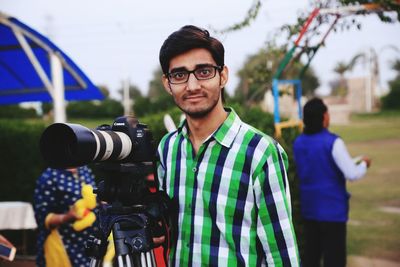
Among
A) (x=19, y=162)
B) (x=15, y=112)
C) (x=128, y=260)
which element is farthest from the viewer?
(x=15, y=112)

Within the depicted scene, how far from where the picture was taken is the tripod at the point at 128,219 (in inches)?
55.1

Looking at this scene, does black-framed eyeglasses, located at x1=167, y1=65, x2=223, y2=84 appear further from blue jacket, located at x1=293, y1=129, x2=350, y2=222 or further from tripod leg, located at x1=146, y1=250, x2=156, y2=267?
blue jacket, located at x1=293, y1=129, x2=350, y2=222

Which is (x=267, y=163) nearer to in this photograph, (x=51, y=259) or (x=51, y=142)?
(x=51, y=142)

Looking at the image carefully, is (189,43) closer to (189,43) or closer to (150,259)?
(189,43)

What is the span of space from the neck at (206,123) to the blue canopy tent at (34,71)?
370 cm

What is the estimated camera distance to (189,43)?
1472 millimetres

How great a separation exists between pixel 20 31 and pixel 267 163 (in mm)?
4152

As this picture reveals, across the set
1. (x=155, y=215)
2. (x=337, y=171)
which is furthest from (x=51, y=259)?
(x=337, y=171)

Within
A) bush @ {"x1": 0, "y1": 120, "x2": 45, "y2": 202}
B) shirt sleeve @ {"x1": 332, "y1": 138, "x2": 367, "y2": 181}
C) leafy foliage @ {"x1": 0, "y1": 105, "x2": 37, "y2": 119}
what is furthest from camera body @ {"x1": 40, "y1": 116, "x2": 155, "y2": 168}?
leafy foliage @ {"x1": 0, "y1": 105, "x2": 37, "y2": 119}

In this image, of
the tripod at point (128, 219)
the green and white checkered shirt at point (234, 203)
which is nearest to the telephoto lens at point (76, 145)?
the tripod at point (128, 219)

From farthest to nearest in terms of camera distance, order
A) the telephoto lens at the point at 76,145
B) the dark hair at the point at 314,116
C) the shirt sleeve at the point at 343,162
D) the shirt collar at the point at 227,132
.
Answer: the dark hair at the point at 314,116 → the shirt sleeve at the point at 343,162 → the shirt collar at the point at 227,132 → the telephoto lens at the point at 76,145

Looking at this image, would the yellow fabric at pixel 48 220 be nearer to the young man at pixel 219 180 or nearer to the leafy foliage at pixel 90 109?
the young man at pixel 219 180

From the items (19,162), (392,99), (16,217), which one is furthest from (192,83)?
(392,99)

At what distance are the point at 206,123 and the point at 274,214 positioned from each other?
405mm
